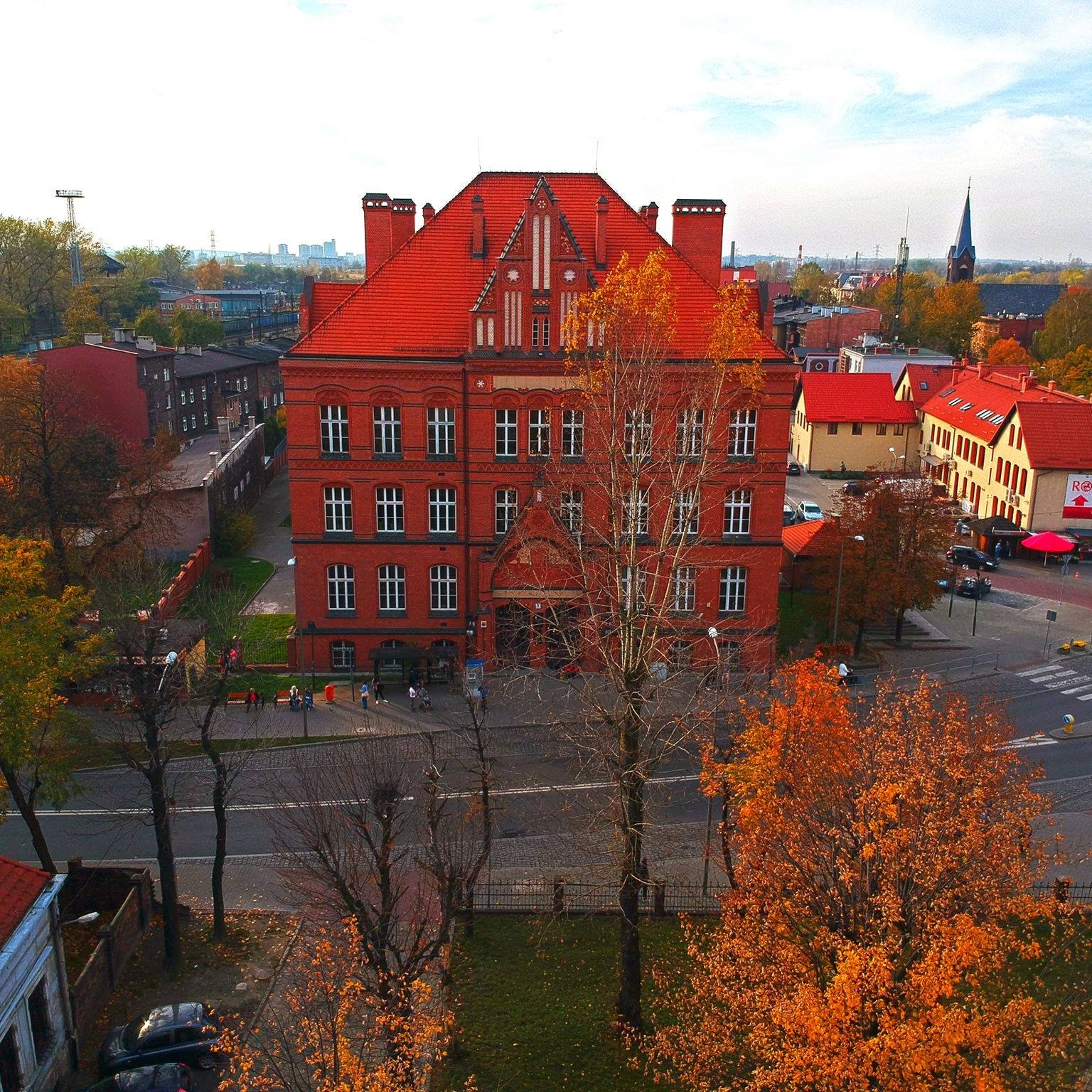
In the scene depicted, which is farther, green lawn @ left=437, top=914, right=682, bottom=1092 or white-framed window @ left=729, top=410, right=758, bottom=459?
white-framed window @ left=729, top=410, right=758, bottom=459

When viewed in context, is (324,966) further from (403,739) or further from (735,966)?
(403,739)

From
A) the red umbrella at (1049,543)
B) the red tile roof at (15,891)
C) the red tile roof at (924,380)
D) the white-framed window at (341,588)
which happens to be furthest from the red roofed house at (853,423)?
the red tile roof at (15,891)

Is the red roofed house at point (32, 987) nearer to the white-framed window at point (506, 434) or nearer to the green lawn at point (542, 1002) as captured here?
the green lawn at point (542, 1002)

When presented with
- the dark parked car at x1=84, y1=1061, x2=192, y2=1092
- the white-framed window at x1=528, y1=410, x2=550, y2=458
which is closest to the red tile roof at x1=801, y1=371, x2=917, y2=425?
the white-framed window at x1=528, y1=410, x2=550, y2=458

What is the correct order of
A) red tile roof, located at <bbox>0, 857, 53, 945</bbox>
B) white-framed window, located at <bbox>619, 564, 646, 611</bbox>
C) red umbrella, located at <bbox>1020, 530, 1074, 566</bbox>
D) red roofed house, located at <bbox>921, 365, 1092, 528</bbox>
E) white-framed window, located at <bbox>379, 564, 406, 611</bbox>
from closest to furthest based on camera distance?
red tile roof, located at <bbox>0, 857, 53, 945</bbox> < white-framed window, located at <bbox>619, 564, 646, 611</bbox> < white-framed window, located at <bbox>379, 564, 406, 611</bbox> < red umbrella, located at <bbox>1020, 530, 1074, 566</bbox> < red roofed house, located at <bbox>921, 365, 1092, 528</bbox>

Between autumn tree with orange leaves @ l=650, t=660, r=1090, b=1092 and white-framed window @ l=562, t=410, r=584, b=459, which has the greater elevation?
white-framed window @ l=562, t=410, r=584, b=459

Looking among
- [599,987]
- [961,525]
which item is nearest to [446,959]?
[599,987]

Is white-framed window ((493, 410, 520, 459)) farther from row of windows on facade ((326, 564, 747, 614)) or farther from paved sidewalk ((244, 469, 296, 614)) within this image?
paved sidewalk ((244, 469, 296, 614))
